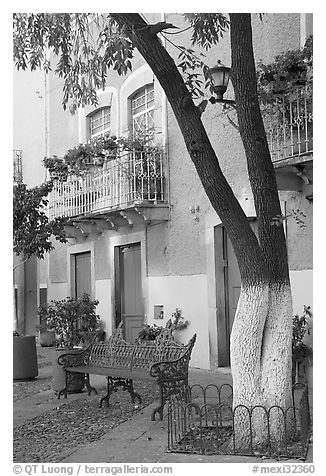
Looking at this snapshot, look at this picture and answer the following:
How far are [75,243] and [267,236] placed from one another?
8866 mm

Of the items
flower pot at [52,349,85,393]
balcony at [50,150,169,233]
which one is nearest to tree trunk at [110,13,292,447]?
flower pot at [52,349,85,393]

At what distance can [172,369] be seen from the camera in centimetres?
678

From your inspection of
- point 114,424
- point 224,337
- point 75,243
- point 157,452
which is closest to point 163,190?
point 224,337

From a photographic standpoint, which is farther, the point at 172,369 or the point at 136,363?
the point at 136,363

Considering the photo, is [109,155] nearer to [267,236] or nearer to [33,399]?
[33,399]

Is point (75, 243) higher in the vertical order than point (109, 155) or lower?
lower

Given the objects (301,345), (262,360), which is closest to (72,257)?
(301,345)

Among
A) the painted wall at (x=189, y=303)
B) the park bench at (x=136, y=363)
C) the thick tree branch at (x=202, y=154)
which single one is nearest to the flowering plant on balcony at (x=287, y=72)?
the thick tree branch at (x=202, y=154)

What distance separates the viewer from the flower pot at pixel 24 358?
9.77 metres

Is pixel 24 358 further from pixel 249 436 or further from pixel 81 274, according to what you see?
pixel 249 436

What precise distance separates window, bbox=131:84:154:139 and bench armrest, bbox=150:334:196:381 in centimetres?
527

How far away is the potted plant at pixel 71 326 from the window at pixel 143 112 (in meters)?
2.99

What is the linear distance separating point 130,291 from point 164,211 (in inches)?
75.9

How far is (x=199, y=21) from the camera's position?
7.63m
